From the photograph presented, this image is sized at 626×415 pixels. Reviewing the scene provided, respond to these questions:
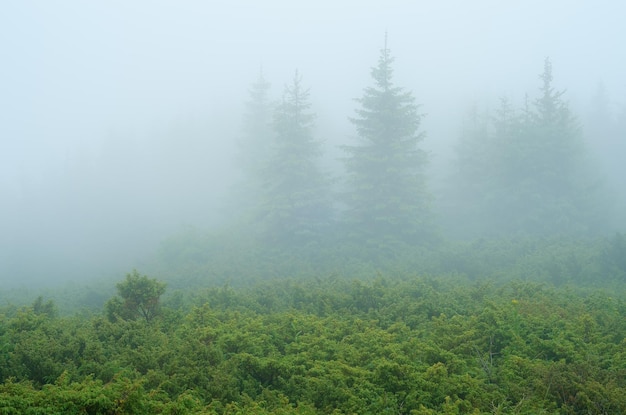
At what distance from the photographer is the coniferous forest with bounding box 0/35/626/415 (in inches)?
244

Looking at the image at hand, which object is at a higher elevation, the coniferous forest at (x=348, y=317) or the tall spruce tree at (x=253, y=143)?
the tall spruce tree at (x=253, y=143)

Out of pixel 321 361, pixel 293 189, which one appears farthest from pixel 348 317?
pixel 293 189

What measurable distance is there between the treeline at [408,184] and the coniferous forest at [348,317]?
14 centimetres

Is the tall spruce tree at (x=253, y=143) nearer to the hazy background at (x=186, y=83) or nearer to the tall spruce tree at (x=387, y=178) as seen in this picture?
the hazy background at (x=186, y=83)

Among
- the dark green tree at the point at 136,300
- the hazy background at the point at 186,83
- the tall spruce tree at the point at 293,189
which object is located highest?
the hazy background at the point at 186,83

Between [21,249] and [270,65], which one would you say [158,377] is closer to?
[21,249]

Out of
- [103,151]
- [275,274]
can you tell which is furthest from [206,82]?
[275,274]

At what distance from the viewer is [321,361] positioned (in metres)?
7.19

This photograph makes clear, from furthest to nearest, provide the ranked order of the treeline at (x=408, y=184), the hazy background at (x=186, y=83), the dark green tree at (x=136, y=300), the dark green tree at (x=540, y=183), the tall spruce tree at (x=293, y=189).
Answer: the hazy background at (x=186, y=83) < the dark green tree at (x=540, y=183) < the tall spruce tree at (x=293, y=189) < the treeline at (x=408, y=184) < the dark green tree at (x=136, y=300)

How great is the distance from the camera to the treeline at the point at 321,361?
5.86 metres

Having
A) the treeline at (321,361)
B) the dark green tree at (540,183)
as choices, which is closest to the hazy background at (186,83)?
the dark green tree at (540,183)

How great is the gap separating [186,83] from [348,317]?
8603cm

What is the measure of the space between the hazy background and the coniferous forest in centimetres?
714

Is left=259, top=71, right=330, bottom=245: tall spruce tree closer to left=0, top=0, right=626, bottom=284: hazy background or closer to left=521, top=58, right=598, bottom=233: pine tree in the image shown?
left=0, top=0, right=626, bottom=284: hazy background
